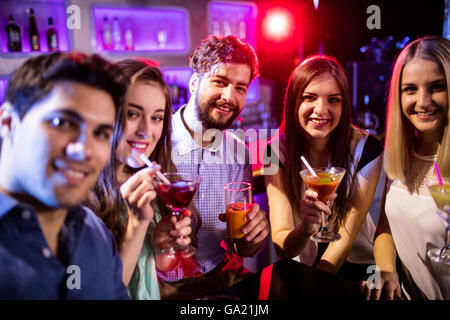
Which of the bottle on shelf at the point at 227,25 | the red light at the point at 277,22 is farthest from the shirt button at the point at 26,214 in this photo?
the red light at the point at 277,22

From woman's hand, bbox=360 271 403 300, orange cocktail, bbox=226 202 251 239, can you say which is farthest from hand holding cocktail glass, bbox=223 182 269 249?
woman's hand, bbox=360 271 403 300

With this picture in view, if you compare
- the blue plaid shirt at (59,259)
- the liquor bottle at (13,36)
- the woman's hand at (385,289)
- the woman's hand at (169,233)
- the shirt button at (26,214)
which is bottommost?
the woman's hand at (385,289)

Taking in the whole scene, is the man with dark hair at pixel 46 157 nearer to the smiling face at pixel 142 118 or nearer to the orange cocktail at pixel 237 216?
the smiling face at pixel 142 118

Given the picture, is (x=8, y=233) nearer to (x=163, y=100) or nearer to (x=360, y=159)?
(x=163, y=100)

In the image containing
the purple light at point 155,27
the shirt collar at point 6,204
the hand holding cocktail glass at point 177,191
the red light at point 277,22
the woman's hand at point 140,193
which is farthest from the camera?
the red light at point 277,22

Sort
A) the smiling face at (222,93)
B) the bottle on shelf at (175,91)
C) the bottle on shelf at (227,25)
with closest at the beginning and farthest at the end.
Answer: the smiling face at (222,93) → the bottle on shelf at (175,91) → the bottle on shelf at (227,25)

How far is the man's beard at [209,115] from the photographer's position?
236 centimetres

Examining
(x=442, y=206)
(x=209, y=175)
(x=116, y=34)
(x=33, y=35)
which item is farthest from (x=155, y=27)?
(x=442, y=206)

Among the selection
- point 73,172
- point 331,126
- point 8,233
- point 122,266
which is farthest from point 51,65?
point 331,126

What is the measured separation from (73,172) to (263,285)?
0.94 meters

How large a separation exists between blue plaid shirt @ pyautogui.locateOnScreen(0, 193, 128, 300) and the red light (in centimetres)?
460

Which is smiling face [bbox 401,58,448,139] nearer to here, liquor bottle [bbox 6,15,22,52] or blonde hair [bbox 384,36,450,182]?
blonde hair [bbox 384,36,450,182]

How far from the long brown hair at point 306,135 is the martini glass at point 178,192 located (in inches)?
32.7
